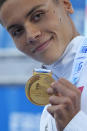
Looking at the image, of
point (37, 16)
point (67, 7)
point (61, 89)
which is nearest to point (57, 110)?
point (61, 89)

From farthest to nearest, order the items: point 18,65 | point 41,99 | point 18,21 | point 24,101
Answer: point 18,65 < point 24,101 < point 18,21 < point 41,99

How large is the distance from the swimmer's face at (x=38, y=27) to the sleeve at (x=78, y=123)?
0.34 meters

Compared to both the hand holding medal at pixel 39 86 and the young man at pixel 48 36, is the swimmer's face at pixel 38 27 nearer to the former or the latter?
the young man at pixel 48 36

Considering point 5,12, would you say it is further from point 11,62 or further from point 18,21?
point 11,62

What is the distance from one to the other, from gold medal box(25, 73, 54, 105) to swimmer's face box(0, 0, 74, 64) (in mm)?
136

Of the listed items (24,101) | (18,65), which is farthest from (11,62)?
(24,101)

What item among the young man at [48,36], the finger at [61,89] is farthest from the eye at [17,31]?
the finger at [61,89]

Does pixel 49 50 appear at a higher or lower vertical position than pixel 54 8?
lower

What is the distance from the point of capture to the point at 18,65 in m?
4.79

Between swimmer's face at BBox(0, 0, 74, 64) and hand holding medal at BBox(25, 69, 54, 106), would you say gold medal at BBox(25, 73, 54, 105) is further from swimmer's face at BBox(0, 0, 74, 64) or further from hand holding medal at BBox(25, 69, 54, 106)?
swimmer's face at BBox(0, 0, 74, 64)

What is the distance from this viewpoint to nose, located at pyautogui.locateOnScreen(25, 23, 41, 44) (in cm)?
131

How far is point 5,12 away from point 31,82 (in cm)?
33

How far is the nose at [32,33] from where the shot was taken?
4.30ft

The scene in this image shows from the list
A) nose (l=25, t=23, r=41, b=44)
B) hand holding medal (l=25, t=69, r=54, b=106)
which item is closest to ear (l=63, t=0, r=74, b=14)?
nose (l=25, t=23, r=41, b=44)
